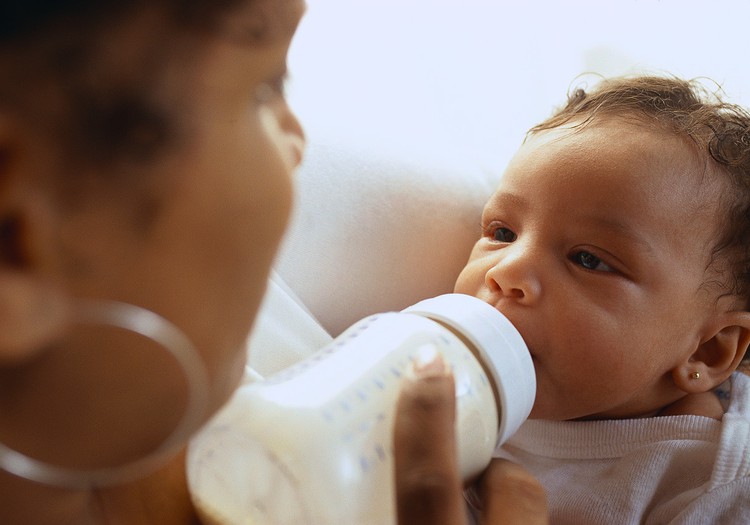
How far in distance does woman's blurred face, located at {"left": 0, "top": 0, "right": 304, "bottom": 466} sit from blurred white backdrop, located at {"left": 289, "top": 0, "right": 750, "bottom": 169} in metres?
0.85

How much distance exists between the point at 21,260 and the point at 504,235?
2.54ft

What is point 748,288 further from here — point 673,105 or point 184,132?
point 184,132

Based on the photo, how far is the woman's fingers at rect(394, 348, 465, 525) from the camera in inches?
23.5

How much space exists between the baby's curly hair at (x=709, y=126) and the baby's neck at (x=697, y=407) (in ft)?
0.48

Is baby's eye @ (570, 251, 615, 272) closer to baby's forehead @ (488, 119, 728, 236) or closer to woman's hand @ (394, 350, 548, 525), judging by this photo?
baby's forehead @ (488, 119, 728, 236)

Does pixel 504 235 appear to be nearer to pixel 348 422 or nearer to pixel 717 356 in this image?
pixel 717 356

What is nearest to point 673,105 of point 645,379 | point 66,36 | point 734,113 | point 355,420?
point 734,113

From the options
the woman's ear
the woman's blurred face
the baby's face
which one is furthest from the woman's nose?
the woman's ear

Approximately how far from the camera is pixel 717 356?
109 cm

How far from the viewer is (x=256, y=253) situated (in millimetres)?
497

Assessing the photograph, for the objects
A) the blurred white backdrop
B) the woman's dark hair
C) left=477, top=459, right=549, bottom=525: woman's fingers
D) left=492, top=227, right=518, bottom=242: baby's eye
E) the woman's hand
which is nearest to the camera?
the woman's dark hair

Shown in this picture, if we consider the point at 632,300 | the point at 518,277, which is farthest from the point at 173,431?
the point at 632,300

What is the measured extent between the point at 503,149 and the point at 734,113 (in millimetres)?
408

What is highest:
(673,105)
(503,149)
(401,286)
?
(673,105)
